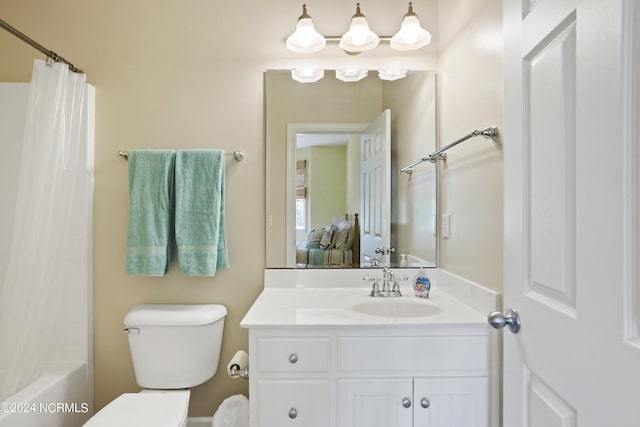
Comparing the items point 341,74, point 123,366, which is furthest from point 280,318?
point 341,74

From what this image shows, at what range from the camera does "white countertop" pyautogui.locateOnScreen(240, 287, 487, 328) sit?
1.28m

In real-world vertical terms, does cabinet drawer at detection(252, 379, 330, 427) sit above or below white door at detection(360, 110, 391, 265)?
below

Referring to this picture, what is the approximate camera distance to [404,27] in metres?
1.74

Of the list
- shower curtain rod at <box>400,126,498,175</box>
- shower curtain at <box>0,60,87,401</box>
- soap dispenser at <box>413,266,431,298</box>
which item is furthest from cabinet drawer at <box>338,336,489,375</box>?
shower curtain at <box>0,60,87,401</box>

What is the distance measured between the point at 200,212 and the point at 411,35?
4.36ft

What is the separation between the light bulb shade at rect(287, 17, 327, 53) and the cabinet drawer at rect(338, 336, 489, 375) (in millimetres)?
1349

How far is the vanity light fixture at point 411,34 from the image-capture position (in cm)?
173

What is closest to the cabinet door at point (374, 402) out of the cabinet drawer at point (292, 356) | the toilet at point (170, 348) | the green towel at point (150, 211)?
the cabinet drawer at point (292, 356)

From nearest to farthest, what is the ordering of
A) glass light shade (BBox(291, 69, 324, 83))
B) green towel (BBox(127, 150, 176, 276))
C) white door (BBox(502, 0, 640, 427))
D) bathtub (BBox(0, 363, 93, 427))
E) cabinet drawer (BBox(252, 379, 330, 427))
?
white door (BBox(502, 0, 640, 427)) → cabinet drawer (BBox(252, 379, 330, 427)) → bathtub (BBox(0, 363, 93, 427)) → green towel (BBox(127, 150, 176, 276)) → glass light shade (BBox(291, 69, 324, 83))

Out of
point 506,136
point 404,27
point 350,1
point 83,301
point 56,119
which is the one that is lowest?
point 83,301

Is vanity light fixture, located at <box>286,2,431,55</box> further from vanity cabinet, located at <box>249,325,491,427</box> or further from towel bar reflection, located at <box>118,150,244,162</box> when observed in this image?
vanity cabinet, located at <box>249,325,491,427</box>

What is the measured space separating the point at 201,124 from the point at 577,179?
5.40 ft

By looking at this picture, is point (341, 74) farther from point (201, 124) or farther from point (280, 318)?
point (280, 318)

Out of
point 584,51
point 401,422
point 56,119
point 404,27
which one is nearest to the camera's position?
point 584,51
